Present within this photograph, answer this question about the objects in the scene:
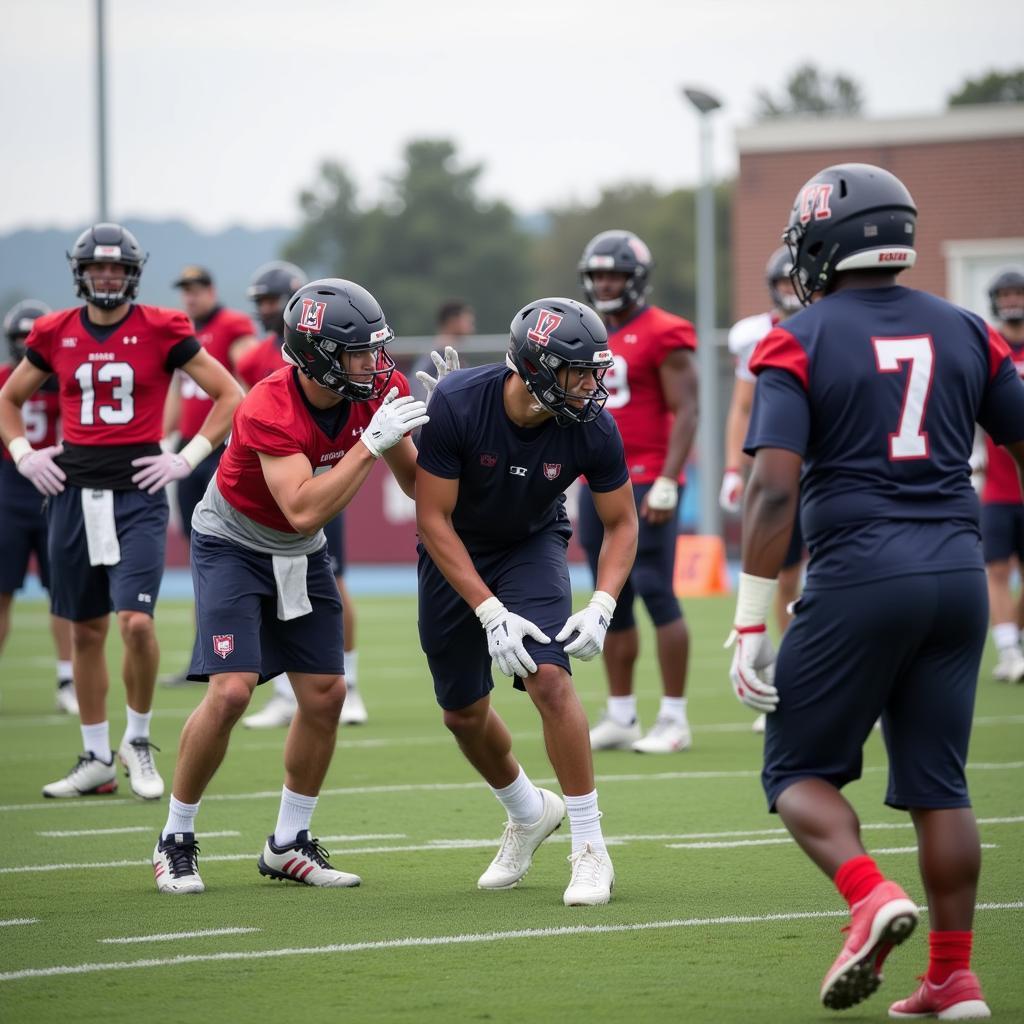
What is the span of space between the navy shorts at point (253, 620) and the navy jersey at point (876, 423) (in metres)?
2.16

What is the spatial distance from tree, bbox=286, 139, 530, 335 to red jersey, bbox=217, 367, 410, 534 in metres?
65.7

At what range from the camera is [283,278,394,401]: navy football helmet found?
5.46 m

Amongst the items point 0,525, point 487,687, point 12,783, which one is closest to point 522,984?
point 487,687

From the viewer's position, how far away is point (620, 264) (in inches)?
347

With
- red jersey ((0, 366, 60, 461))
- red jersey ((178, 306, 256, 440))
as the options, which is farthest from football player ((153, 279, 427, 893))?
red jersey ((178, 306, 256, 440))

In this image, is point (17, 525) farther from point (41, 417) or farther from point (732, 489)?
point (732, 489)

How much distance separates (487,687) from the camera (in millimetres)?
5785

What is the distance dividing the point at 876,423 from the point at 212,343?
7.30 m

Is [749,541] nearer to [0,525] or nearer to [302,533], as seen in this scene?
[302,533]

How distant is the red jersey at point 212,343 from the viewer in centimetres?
1088

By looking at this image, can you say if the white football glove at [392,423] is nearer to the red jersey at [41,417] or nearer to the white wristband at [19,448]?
the white wristband at [19,448]

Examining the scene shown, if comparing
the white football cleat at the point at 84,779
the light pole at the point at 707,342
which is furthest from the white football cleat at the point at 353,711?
the light pole at the point at 707,342

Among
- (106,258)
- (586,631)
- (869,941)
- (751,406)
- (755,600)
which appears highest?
(106,258)

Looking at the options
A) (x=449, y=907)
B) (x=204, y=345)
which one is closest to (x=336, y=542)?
(x=204, y=345)
